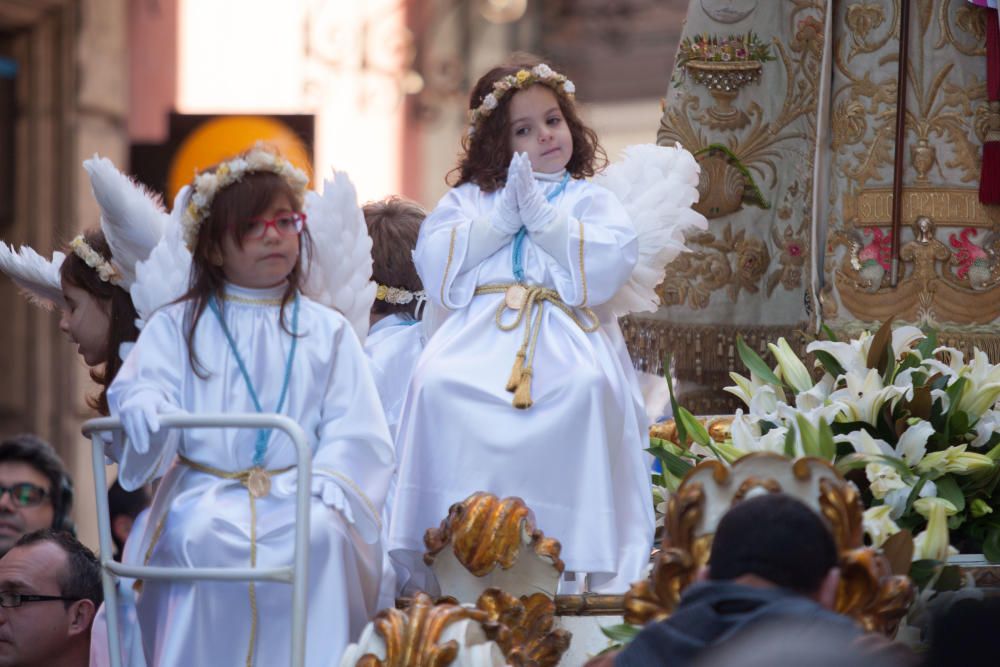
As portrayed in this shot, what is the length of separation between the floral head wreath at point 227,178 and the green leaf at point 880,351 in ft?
4.96

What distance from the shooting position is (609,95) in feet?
64.5

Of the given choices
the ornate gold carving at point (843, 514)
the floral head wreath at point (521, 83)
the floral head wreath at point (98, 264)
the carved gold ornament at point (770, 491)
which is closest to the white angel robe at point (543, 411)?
the floral head wreath at point (521, 83)

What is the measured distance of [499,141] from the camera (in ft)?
18.4

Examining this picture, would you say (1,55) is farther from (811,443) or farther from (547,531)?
(811,443)

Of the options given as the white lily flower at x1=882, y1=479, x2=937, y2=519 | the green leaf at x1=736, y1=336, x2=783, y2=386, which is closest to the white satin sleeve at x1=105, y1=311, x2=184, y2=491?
the green leaf at x1=736, y1=336, x2=783, y2=386

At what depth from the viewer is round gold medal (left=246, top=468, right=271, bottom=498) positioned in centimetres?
439

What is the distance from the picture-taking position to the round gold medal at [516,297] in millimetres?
5312

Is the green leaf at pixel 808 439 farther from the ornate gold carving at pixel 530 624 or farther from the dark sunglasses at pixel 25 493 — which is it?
the dark sunglasses at pixel 25 493

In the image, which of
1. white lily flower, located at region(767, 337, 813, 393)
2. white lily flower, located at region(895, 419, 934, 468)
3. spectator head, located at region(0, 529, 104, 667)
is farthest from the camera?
spectator head, located at region(0, 529, 104, 667)

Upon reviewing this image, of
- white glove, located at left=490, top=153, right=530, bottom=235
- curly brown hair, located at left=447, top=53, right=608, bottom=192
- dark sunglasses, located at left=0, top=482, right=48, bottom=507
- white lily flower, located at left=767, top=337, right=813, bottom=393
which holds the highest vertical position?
curly brown hair, located at left=447, top=53, right=608, bottom=192

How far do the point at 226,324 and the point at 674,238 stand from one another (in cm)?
166

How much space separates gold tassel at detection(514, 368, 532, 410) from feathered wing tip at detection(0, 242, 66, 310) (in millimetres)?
1474

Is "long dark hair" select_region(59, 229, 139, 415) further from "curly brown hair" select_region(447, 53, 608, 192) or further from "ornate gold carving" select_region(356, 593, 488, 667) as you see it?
"ornate gold carving" select_region(356, 593, 488, 667)

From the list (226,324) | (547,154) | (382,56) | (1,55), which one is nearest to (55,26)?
(1,55)
